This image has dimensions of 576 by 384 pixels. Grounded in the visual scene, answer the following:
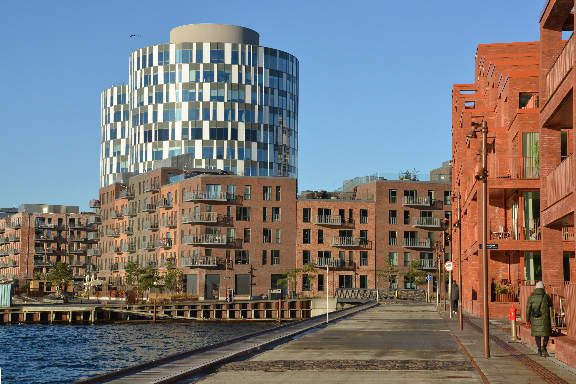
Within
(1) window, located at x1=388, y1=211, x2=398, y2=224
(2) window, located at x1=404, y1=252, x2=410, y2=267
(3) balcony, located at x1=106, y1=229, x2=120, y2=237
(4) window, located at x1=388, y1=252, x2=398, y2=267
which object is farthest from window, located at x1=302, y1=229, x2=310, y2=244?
(3) balcony, located at x1=106, y1=229, x2=120, y2=237

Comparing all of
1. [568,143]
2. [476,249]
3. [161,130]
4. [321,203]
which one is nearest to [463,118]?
[476,249]

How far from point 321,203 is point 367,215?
7095mm

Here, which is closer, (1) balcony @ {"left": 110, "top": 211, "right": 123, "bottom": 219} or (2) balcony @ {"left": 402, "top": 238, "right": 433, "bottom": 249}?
(2) balcony @ {"left": 402, "top": 238, "right": 433, "bottom": 249}

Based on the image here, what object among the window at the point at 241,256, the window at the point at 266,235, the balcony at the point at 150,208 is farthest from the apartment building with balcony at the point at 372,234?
the balcony at the point at 150,208

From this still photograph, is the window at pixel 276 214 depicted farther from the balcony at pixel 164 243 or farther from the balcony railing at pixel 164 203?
the balcony railing at pixel 164 203

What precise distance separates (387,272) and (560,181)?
3935 inches

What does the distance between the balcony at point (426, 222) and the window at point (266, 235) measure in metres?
21.4

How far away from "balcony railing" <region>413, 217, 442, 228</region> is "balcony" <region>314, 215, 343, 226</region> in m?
11.5

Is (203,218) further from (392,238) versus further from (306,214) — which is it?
(392,238)

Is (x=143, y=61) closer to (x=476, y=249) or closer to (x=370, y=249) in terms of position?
(x=370, y=249)

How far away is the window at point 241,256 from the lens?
128 meters

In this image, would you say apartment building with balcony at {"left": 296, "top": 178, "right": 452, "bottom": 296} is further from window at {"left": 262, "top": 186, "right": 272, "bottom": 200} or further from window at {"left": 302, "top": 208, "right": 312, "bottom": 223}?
window at {"left": 262, "top": 186, "right": 272, "bottom": 200}

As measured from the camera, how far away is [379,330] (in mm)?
43844

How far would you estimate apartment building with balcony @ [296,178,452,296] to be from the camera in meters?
130
